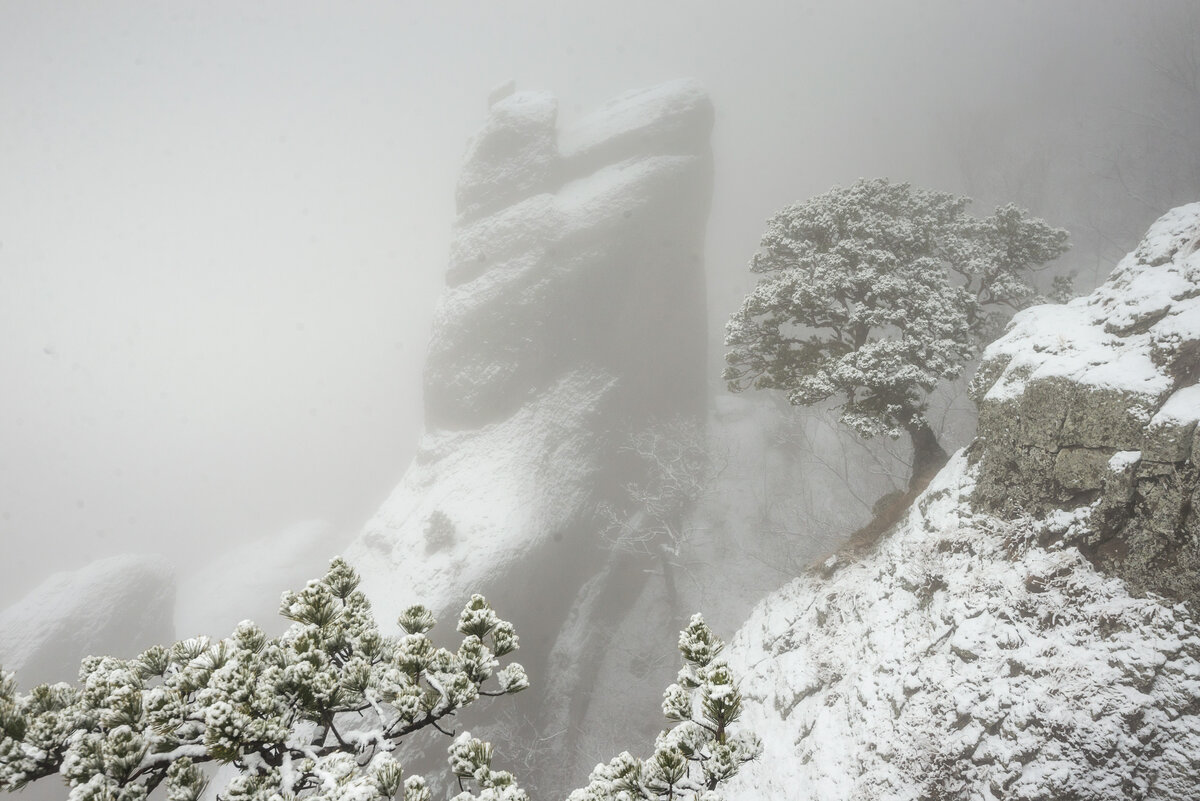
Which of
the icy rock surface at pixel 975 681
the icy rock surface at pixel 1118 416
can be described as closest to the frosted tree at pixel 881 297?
the icy rock surface at pixel 1118 416

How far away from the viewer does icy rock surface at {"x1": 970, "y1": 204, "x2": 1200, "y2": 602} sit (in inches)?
258

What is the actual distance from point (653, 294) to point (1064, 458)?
27268 millimetres

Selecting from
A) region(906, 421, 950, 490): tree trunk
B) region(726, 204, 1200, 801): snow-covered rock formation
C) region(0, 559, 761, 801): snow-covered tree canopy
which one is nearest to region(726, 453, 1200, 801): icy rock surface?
region(726, 204, 1200, 801): snow-covered rock formation

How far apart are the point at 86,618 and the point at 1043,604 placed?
4918 centimetres

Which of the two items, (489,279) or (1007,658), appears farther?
(489,279)

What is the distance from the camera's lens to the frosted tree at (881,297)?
11.8 m

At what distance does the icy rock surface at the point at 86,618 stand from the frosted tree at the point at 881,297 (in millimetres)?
43878

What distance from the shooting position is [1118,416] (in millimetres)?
7422

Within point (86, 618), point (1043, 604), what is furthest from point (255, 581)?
point (1043, 604)

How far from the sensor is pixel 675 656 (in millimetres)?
24594

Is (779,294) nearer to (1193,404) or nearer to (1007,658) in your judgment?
(1193,404)

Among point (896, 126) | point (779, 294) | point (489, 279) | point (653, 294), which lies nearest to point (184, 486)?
point (489, 279)

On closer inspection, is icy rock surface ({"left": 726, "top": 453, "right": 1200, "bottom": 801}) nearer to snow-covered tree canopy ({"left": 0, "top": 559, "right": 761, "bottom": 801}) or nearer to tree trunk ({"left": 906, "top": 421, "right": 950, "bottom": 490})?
tree trunk ({"left": 906, "top": 421, "right": 950, "bottom": 490})

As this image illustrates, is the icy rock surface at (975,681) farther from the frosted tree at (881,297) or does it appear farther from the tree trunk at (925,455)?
the frosted tree at (881,297)
